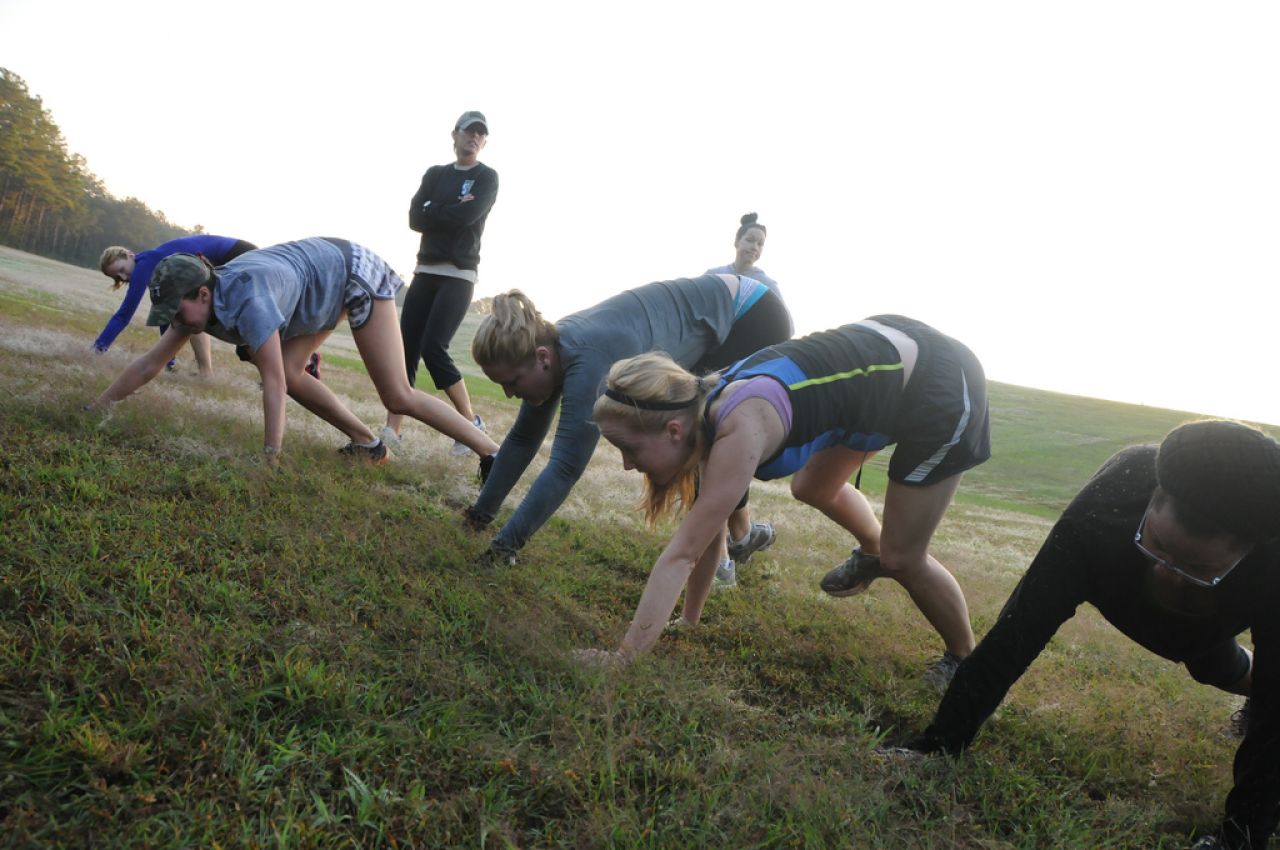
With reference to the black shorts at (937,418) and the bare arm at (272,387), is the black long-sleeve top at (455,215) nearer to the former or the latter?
the bare arm at (272,387)

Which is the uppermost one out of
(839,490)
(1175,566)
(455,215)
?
(455,215)

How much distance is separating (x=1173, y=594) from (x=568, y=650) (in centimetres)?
253

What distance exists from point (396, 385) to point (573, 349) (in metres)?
2.04

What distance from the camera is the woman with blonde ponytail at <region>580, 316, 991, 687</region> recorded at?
2906 millimetres

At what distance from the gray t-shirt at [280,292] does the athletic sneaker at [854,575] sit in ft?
13.5

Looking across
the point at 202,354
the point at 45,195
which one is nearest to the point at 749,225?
the point at 202,354

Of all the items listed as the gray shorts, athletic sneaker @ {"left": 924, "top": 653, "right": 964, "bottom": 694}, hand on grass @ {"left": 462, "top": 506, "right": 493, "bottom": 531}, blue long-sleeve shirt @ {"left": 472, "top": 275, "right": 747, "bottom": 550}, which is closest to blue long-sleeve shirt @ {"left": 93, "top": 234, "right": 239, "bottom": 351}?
the gray shorts

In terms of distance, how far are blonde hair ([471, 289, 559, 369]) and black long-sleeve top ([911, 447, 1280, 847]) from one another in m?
2.66

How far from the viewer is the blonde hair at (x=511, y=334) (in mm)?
3867

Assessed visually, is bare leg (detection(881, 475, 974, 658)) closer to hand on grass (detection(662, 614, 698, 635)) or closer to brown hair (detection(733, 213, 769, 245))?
hand on grass (detection(662, 614, 698, 635))

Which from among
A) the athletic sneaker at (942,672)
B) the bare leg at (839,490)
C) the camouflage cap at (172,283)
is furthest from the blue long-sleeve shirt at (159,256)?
the athletic sneaker at (942,672)

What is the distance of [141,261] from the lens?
679 centimetres

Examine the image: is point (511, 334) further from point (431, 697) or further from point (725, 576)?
point (725, 576)

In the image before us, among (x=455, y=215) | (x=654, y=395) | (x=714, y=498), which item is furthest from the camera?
(x=455, y=215)
